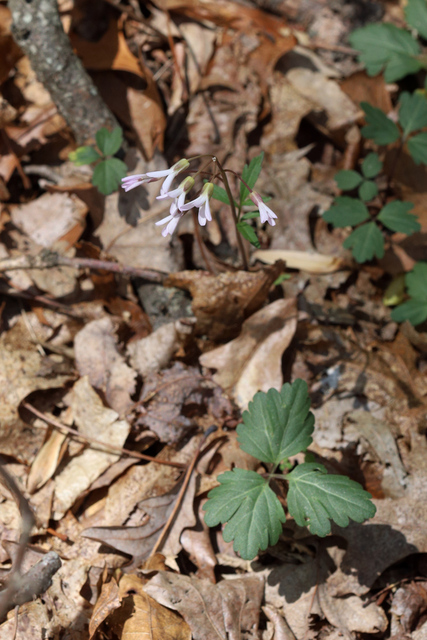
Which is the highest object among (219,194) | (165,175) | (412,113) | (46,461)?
(165,175)

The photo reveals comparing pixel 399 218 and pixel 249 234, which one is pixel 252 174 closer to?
pixel 249 234

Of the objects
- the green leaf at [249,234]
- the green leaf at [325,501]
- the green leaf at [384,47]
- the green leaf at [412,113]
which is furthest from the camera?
the green leaf at [384,47]

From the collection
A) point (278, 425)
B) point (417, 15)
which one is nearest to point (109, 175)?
point (278, 425)

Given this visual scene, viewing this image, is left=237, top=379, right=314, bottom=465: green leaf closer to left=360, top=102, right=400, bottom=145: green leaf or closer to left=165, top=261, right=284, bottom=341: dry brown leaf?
left=165, top=261, right=284, bottom=341: dry brown leaf

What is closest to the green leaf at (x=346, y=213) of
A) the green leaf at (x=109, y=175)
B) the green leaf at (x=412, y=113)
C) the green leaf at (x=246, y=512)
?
the green leaf at (x=412, y=113)

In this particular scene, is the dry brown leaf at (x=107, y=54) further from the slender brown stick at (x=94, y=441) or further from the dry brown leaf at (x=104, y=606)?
the dry brown leaf at (x=104, y=606)

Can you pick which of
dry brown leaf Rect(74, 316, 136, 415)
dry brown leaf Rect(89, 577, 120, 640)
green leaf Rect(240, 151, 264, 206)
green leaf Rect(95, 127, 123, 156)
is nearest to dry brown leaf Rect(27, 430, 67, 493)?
dry brown leaf Rect(74, 316, 136, 415)
